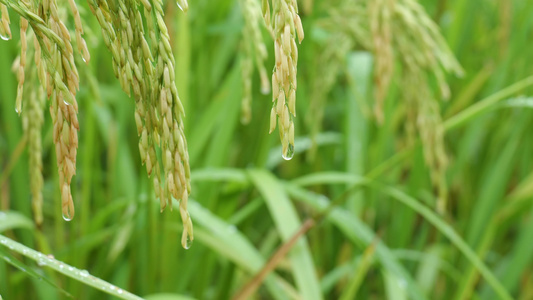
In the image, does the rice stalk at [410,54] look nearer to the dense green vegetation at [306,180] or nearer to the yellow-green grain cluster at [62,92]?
the dense green vegetation at [306,180]

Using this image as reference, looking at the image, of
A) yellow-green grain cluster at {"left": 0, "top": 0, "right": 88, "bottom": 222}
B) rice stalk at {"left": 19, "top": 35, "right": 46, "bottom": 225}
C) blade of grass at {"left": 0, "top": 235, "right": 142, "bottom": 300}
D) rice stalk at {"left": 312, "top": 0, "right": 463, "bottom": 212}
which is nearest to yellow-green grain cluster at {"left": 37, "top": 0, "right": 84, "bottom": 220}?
yellow-green grain cluster at {"left": 0, "top": 0, "right": 88, "bottom": 222}

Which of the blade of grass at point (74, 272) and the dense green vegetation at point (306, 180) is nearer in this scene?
the blade of grass at point (74, 272)

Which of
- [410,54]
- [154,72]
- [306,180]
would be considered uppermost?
[154,72]

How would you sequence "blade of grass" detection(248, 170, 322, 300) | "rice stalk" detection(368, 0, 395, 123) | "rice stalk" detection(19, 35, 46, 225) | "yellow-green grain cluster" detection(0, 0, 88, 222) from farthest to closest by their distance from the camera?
"blade of grass" detection(248, 170, 322, 300) < "rice stalk" detection(368, 0, 395, 123) < "rice stalk" detection(19, 35, 46, 225) < "yellow-green grain cluster" detection(0, 0, 88, 222)

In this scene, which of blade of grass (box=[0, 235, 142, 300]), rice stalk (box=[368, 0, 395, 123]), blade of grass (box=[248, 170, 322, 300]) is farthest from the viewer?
blade of grass (box=[248, 170, 322, 300])

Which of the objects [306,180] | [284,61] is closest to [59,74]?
[284,61]

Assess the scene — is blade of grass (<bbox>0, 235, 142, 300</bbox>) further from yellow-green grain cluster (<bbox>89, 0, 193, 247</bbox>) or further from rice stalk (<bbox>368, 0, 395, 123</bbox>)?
rice stalk (<bbox>368, 0, 395, 123</bbox>)

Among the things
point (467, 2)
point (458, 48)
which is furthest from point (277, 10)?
point (458, 48)

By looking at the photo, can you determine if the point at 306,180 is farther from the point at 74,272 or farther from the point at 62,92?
the point at 62,92

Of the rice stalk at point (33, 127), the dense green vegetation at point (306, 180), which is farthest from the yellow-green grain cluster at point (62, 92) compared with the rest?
the dense green vegetation at point (306, 180)
